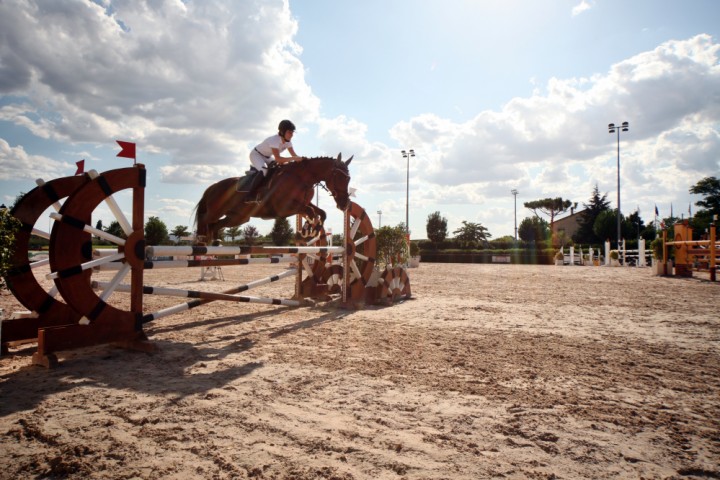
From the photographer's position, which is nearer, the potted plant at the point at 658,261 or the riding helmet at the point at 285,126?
the riding helmet at the point at 285,126

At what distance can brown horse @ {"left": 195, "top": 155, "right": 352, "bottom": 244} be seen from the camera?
5746 millimetres

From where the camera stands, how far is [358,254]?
6.49 metres

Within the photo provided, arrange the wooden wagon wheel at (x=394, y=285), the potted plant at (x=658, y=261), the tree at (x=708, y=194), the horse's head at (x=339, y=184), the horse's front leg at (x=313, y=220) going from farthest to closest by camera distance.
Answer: the tree at (x=708, y=194)
the potted plant at (x=658, y=261)
the wooden wagon wheel at (x=394, y=285)
the horse's front leg at (x=313, y=220)
the horse's head at (x=339, y=184)

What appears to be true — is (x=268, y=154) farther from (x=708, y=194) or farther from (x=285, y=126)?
(x=708, y=194)

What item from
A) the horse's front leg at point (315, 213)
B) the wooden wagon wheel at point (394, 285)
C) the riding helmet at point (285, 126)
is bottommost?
the wooden wagon wheel at point (394, 285)

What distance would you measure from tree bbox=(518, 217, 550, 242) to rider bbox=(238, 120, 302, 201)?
4811 cm

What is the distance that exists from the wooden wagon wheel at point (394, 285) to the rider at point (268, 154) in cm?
230

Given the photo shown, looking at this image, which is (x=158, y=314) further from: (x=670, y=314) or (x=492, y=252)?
(x=492, y=252)

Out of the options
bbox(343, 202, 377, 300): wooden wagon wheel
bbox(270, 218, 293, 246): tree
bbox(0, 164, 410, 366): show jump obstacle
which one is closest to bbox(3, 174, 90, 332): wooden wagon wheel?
bbox(0, 164, 410, 366): show jump obstacle

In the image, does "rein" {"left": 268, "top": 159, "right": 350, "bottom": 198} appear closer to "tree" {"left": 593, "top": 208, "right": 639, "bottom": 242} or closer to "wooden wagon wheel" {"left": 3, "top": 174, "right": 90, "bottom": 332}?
"wooden wagon wheel" {"left": 3, "top": 174, "right": 90, "bottom": 332}

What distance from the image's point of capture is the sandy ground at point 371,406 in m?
1.58

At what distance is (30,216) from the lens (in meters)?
3.49

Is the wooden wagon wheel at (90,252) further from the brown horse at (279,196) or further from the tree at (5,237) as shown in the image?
the brown horse at (279,196)

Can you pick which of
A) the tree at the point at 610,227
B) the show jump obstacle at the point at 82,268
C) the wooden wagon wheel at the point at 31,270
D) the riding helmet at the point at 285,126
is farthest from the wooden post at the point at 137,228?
the tree at the point at 610,227
